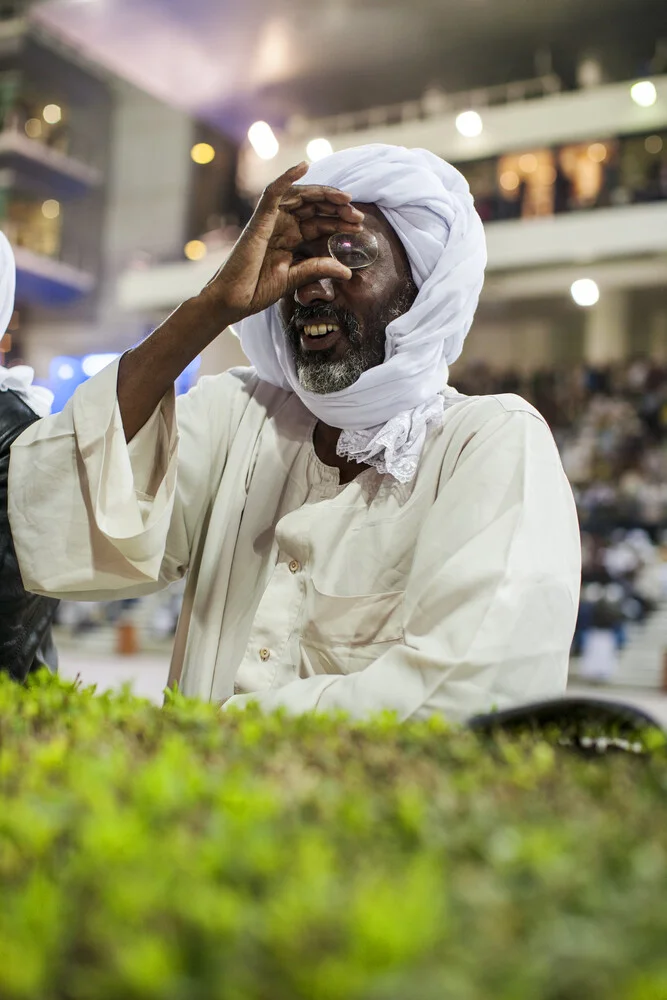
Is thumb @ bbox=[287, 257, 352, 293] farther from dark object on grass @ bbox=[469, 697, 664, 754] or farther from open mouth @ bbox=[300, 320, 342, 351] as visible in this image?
dark object on grass @ bbox=[469, 697, 664, 754]

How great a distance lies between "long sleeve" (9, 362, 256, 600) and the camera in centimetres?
125

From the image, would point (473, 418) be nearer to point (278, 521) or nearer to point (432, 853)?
point (278, 521)

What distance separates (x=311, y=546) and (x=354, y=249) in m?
0.44

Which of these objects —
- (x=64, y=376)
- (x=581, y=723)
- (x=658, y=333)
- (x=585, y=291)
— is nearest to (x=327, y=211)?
(x=581, y=723)

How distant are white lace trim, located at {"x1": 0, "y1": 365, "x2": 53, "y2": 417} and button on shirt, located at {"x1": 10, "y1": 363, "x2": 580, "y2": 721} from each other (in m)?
0.23

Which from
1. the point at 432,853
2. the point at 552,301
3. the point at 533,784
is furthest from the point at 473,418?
the point at 552,301

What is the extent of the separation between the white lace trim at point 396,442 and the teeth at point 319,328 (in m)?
0.15

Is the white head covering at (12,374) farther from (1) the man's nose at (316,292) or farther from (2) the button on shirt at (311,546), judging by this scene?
(1) the man's nose at (316,292)

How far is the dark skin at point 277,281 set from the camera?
1276mm

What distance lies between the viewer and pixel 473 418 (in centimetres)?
133

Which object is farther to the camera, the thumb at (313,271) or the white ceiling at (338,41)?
the white ceiling at (338,41)

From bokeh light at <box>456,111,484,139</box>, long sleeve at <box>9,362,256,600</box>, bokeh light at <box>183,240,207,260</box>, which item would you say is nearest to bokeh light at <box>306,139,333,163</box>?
bokeh light at <box>456,111,484,139</box>

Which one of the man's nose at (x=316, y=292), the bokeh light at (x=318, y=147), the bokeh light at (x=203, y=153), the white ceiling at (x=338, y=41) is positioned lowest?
the man's nose at (x=316, y=292)

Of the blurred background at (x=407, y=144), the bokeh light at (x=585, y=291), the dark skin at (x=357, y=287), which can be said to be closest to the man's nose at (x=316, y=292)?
the dark skin at (x=357, y=287)
